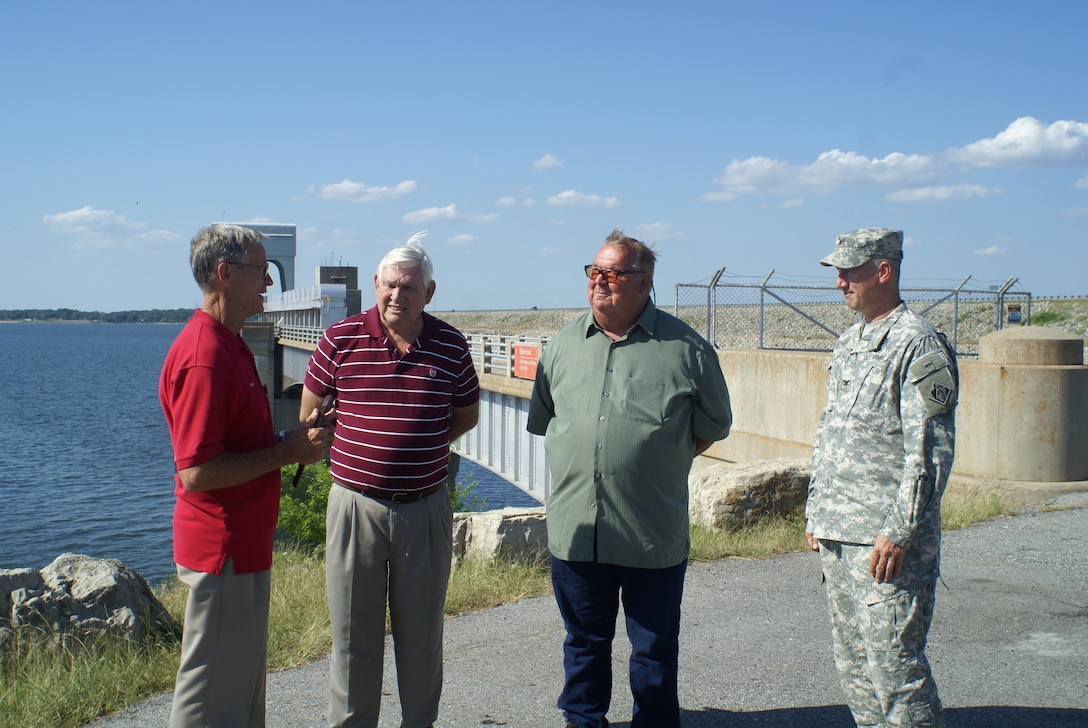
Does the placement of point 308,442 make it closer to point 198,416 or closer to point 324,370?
point 198,416

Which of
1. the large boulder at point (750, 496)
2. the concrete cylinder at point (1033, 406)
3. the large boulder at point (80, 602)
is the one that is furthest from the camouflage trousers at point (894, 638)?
the concrete cylinder at point (1033, 406)

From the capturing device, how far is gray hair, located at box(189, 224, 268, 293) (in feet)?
10.5

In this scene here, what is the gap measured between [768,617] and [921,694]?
7.69ft

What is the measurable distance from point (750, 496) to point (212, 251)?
5552 millimetres

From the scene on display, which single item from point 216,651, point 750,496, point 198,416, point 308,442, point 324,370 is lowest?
point 750,496

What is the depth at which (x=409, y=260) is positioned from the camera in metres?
3.66

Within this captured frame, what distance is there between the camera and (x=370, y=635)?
11.8 feet

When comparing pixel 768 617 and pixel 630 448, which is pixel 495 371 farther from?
pixel 630 448

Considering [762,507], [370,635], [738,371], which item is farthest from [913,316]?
[738,371]

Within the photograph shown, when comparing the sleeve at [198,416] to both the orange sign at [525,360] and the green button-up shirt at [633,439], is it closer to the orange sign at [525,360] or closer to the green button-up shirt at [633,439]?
the green button-up shirt at [633,439]

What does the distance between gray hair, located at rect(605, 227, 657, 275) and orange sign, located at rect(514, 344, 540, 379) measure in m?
15.0

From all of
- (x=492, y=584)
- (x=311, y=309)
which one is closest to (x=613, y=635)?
(x=492, y=584)

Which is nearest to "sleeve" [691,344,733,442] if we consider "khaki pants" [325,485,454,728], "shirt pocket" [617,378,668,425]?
"shirt pocket" [617,378,668,425]

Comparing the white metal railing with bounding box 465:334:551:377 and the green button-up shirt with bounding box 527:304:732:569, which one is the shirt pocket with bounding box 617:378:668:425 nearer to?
the green button-up shirt with bounding box 527:304:732:569
